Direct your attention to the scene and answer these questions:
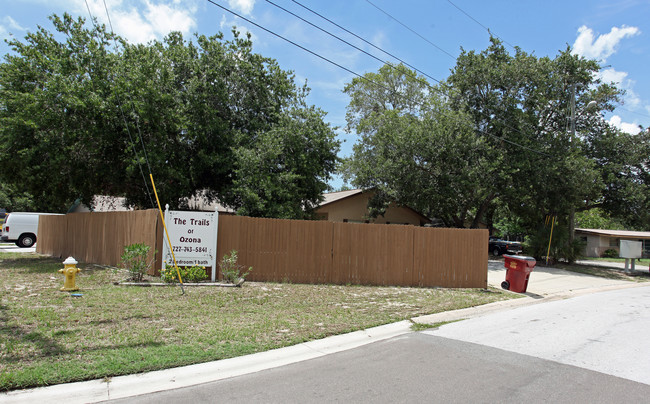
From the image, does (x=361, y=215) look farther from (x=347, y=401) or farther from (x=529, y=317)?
(x=347, y=401)

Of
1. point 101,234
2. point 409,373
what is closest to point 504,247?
point 101,234

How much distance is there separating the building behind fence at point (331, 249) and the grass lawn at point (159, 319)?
641 millimetres

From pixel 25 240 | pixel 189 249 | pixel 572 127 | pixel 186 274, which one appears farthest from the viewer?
pixel 25 240

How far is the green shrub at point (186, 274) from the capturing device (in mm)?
10648

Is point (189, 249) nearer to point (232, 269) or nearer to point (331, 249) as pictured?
point (232, 269)

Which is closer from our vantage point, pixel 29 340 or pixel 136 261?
pixel 29 340

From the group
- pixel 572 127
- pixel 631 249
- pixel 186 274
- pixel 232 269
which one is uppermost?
pixel 572 127

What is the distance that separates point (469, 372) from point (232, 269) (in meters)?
7.50

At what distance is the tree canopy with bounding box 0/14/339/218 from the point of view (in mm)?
13836

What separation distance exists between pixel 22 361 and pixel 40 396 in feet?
3.40

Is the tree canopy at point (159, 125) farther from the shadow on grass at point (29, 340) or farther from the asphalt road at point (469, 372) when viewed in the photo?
the asphalt road at point (469, 372)

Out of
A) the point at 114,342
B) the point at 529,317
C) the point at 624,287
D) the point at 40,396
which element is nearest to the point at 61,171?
the point at 114,342

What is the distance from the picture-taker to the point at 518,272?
42.1 feet

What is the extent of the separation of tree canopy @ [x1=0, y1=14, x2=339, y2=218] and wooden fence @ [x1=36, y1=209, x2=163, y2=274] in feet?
4.84
